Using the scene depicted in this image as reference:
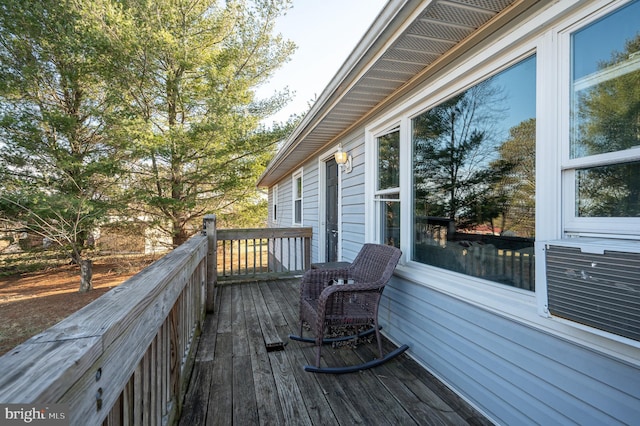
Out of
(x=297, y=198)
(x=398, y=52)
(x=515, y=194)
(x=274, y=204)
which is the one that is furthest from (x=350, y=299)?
(x=274, y=204)

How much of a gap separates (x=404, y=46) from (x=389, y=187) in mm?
1392

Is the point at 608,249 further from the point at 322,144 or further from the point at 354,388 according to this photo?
the point at 322,144

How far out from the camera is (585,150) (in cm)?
142

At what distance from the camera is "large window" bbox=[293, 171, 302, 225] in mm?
7438

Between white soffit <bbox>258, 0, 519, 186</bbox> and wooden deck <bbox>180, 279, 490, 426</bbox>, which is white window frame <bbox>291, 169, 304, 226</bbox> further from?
wooden deck <bbox>180, 279, 490, 426</bbox>

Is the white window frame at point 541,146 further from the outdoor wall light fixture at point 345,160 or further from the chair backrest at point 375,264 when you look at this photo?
the outdoor wall light fixture at point 345,160

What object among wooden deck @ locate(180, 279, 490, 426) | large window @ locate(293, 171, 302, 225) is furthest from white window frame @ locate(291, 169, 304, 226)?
wooden deck @ locate(180, 279, 490, 426)

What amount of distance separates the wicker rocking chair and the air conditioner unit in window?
4.24ft

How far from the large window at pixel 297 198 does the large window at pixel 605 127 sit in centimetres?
603

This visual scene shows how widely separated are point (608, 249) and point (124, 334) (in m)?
1.64

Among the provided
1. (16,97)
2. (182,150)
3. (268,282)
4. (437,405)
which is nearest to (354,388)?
(437,405)

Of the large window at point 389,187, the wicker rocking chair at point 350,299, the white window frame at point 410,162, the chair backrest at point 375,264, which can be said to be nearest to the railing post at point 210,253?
the wicker rocking chair at point 350,299

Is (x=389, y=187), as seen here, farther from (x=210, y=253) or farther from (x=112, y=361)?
(x=112, y=361)

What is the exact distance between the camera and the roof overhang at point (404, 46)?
1.70 metres
